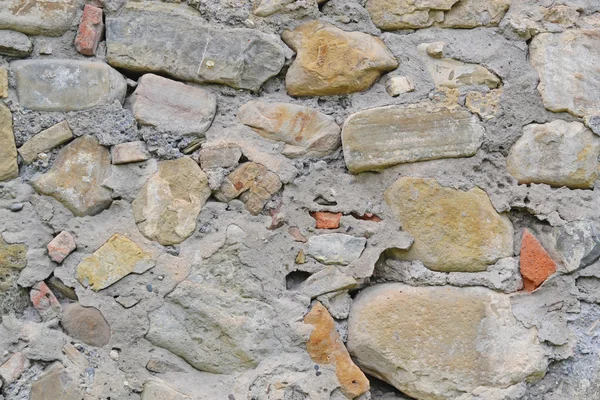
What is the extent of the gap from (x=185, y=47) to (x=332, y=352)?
2.18 ft

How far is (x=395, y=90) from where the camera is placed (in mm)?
1354

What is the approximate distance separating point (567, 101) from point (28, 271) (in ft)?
3.59

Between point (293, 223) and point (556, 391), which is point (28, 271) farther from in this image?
point (556, 391)

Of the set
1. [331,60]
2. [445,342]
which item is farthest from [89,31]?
[445,342]

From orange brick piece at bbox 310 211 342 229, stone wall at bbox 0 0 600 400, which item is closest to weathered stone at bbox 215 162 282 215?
stone wall at bbox 0 0 600 400

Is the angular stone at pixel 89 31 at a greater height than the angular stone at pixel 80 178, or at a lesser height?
greater

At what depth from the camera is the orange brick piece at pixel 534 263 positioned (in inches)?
51.5

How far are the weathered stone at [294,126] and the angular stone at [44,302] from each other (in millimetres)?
493

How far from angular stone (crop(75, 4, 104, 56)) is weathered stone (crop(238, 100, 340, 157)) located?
0.31 metres

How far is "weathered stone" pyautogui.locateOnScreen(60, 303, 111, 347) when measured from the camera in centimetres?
124

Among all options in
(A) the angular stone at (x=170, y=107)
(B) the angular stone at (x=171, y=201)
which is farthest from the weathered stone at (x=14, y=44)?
(B) the angular stone at (x=171, y=201)

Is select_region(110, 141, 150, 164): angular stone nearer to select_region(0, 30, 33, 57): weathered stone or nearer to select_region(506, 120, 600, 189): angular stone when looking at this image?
select_region(0, 30, 33, 57): weathered stone

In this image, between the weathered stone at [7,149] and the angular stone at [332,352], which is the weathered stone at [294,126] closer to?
the angular stone at [332,352]

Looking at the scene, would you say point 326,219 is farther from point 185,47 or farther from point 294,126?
point 185,47
